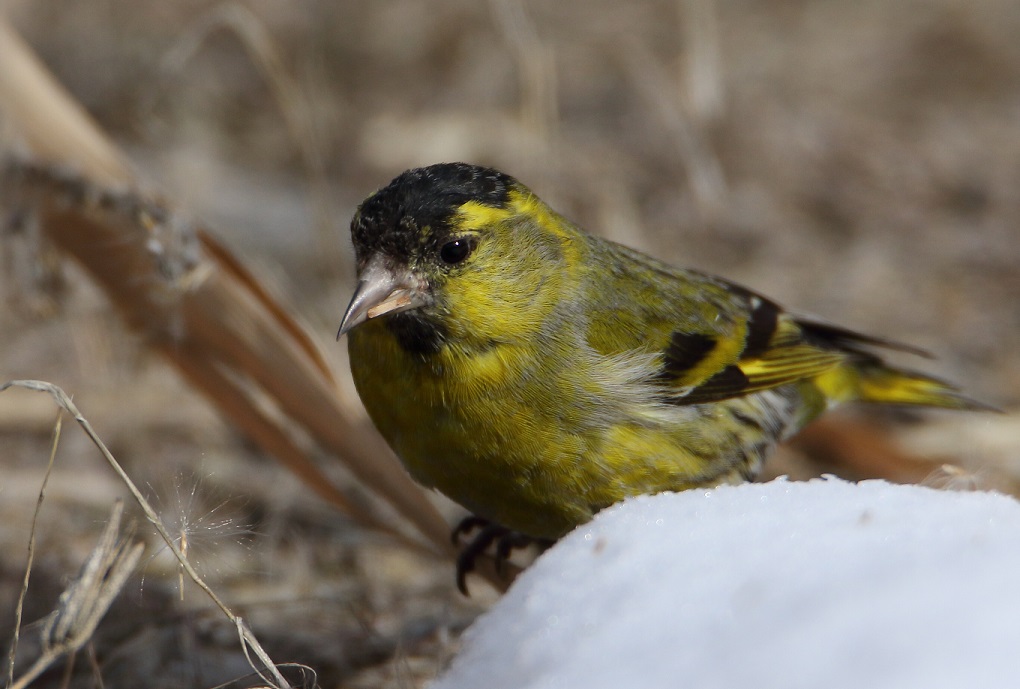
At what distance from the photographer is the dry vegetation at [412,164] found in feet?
12.5

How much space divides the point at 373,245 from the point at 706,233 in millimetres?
3990

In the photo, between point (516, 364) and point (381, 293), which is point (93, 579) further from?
point (516, 364)

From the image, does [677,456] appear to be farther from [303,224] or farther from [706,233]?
[303,224]

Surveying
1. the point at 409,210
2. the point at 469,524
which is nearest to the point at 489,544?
the point at 469,524

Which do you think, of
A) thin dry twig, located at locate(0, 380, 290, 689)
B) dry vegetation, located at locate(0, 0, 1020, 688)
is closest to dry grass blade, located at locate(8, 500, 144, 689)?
thin dry twig, located at locate(0, 380, 290, 689)

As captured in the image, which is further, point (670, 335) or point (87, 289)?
point (87, 289)

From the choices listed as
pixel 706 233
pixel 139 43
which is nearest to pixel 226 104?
pixel 139 43

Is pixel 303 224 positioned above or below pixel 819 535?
below

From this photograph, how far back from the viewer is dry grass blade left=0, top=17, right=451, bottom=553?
343 cm

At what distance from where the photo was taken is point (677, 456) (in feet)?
10.9

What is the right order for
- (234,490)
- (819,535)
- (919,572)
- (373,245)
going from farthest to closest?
(234,490)
(373,245)
(819,535)
(919,572)

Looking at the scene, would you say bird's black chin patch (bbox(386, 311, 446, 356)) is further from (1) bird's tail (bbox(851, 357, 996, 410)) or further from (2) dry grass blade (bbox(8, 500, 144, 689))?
(1) bird's tail (bbox(851, 357, 996, 410))

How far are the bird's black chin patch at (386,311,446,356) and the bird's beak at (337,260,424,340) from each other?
5cm

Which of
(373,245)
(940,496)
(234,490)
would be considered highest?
(373,245)
